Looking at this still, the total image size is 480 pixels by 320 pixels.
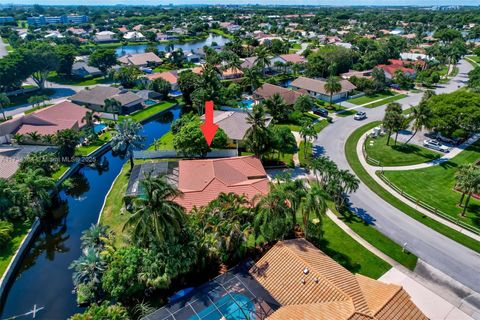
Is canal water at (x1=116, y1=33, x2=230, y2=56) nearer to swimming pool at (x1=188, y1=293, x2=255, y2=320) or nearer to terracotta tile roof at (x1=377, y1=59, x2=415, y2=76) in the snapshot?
terracotta tile roof at (x1=377, y1=59, x2=415, y2=76)

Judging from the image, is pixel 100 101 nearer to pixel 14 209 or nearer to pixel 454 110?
pixel 14 209

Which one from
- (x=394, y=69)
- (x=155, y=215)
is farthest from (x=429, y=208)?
(x=394, y=69)

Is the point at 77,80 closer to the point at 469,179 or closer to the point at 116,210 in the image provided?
the point at 116,210

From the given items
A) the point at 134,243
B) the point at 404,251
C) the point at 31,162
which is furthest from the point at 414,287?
the point at 31,162

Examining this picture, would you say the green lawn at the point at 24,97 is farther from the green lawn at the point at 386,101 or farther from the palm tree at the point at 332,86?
the green lawn at the point at 386,101

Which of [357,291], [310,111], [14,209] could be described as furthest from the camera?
[310,111]
